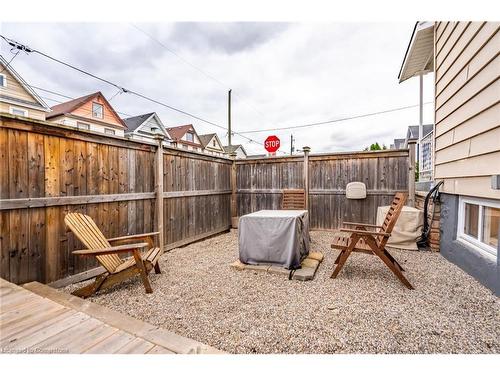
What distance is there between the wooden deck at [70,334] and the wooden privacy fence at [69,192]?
30.6 inches

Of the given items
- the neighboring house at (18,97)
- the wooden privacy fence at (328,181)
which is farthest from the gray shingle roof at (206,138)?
the wooden privacy fence at (328,181)

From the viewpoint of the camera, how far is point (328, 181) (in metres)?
5.21

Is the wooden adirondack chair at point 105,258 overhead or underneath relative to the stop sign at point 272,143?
underneath

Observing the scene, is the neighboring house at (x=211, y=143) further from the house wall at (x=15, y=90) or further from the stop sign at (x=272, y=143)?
the stop sign at (x=272, y=143)

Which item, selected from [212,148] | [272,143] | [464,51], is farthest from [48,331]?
[212,148]

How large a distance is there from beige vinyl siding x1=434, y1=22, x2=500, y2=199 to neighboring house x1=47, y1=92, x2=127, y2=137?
13.8 metres

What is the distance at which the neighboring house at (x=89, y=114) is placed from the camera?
41.4ft

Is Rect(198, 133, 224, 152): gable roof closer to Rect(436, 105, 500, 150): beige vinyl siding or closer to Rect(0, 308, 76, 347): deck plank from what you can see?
Rect(436, 105, 500, 150): beige vinyl siding

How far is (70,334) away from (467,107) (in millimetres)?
4152

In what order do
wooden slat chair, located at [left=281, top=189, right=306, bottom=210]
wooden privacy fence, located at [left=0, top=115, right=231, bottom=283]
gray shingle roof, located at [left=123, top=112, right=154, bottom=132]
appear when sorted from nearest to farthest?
wooden privacy fence, located at [left=0, top=115, right=231, bottom=283]
wooden slat chair, located at [left=281, top=189, right=306, bottom=210]
gray shingle roof, located at [left=123, top=112, right=154, bottom=132]

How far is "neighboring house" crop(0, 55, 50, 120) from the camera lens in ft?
30.7

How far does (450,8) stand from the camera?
1.44m

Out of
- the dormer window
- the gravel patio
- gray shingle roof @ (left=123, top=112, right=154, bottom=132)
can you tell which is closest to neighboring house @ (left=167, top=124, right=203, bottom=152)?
gray shingle roof @ (left=123, top=112, right=154, bottom=132)

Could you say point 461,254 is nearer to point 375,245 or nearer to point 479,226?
point 479,226
